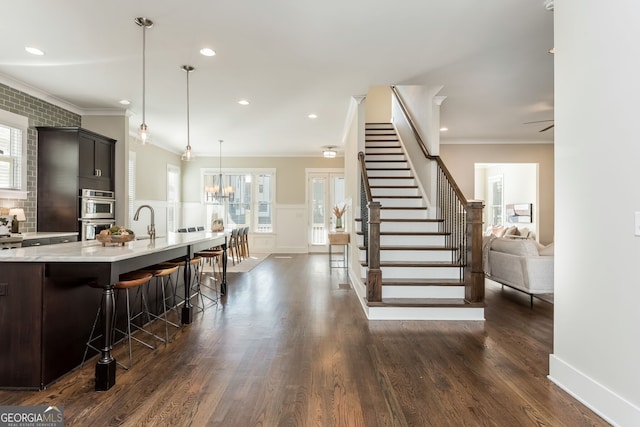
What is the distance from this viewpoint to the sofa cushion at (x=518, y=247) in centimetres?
448

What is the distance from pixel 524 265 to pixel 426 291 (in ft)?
4.56

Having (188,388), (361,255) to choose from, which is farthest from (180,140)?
(188,388)

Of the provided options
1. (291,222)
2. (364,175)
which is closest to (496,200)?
(291,222)

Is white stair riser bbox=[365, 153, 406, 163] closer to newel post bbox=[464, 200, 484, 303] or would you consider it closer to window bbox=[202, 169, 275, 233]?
newel post bbox=[464, 200, 484, 303]

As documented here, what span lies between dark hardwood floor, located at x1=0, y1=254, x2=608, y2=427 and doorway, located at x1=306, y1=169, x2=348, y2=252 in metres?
6.41

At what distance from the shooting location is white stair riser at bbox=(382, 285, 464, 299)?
416 centimetres

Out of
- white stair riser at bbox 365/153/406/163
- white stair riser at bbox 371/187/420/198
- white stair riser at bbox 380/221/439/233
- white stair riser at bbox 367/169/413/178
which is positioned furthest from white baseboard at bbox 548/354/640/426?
white stair riser at bbox 365/153/406/163

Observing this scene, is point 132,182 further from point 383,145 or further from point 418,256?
point 418,256

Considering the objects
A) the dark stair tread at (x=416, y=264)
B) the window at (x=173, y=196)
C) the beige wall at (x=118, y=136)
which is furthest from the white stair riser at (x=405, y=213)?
the window at (x=173, y=196)

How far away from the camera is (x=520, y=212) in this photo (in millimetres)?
9969

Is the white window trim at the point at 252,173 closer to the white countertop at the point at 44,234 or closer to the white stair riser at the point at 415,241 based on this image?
the white countertop at the point at 44,234

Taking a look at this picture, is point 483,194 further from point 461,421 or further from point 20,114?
point 20,114

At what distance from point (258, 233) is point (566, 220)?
8824 mm

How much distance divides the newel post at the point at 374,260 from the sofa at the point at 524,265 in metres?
1.97
